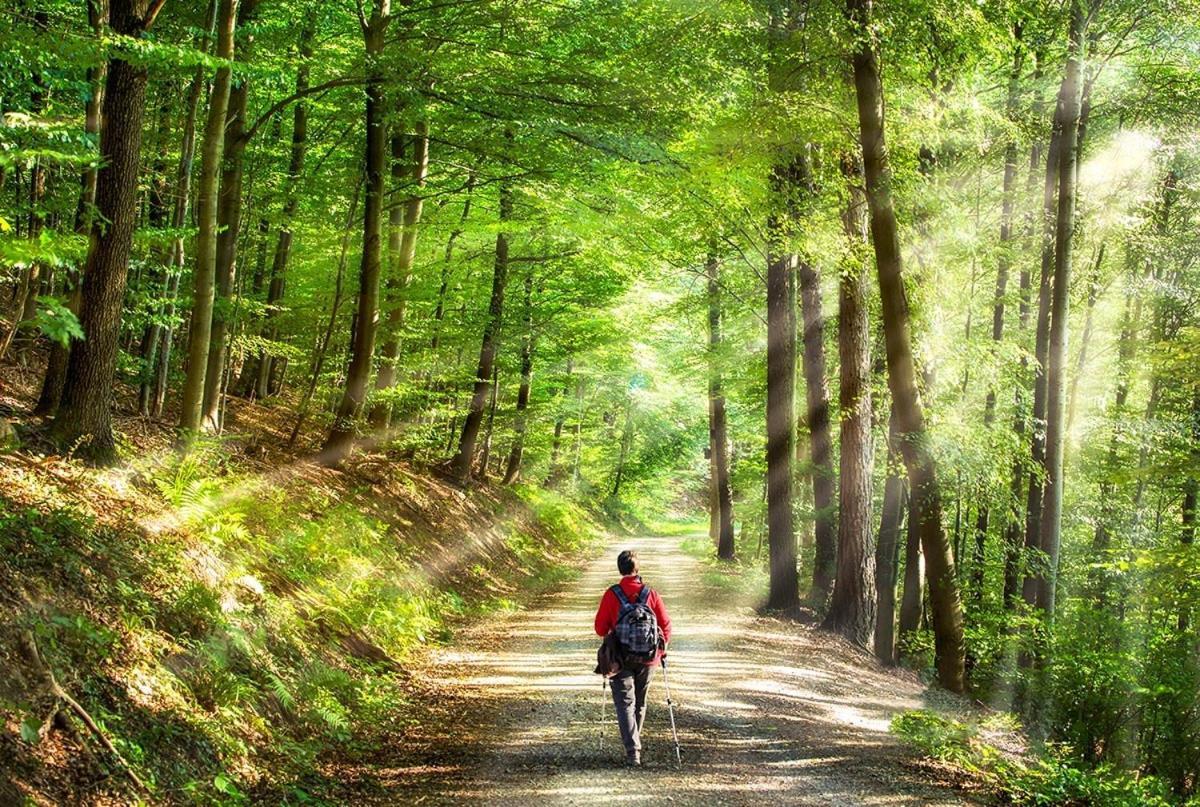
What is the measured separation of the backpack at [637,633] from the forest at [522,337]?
110 cm

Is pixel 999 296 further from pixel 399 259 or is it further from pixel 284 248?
pixel 284 248

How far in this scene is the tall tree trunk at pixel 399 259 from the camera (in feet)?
50.9

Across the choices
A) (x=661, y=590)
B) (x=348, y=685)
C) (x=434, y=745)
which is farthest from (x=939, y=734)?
(x=661, y=590)

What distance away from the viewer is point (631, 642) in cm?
720

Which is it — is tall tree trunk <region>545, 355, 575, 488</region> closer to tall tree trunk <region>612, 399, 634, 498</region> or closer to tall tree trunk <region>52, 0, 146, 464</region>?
tall tree trunk <region>612, 399, 634, 498</region>

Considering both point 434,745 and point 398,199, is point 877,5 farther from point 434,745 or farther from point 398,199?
point 398,199

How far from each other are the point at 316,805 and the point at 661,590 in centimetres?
1428

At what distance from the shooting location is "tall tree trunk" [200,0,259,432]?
1101cm

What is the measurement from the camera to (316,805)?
581 cm

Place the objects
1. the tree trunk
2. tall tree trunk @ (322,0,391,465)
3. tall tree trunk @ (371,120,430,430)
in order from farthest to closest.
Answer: tall tree trunk @ (371,120,430,430) < tall tree trunk @ (322,0,391,465) < the tree trunk

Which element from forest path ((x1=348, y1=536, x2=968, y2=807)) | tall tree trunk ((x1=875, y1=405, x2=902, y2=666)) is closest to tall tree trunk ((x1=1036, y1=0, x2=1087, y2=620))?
tall tree trunk ((x1=875, y1=405, x2=902, y2=666))

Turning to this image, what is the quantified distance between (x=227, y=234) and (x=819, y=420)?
1047 centimetres

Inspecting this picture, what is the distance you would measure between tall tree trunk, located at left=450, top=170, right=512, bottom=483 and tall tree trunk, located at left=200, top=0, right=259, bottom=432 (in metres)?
5.15

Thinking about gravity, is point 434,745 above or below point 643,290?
below
